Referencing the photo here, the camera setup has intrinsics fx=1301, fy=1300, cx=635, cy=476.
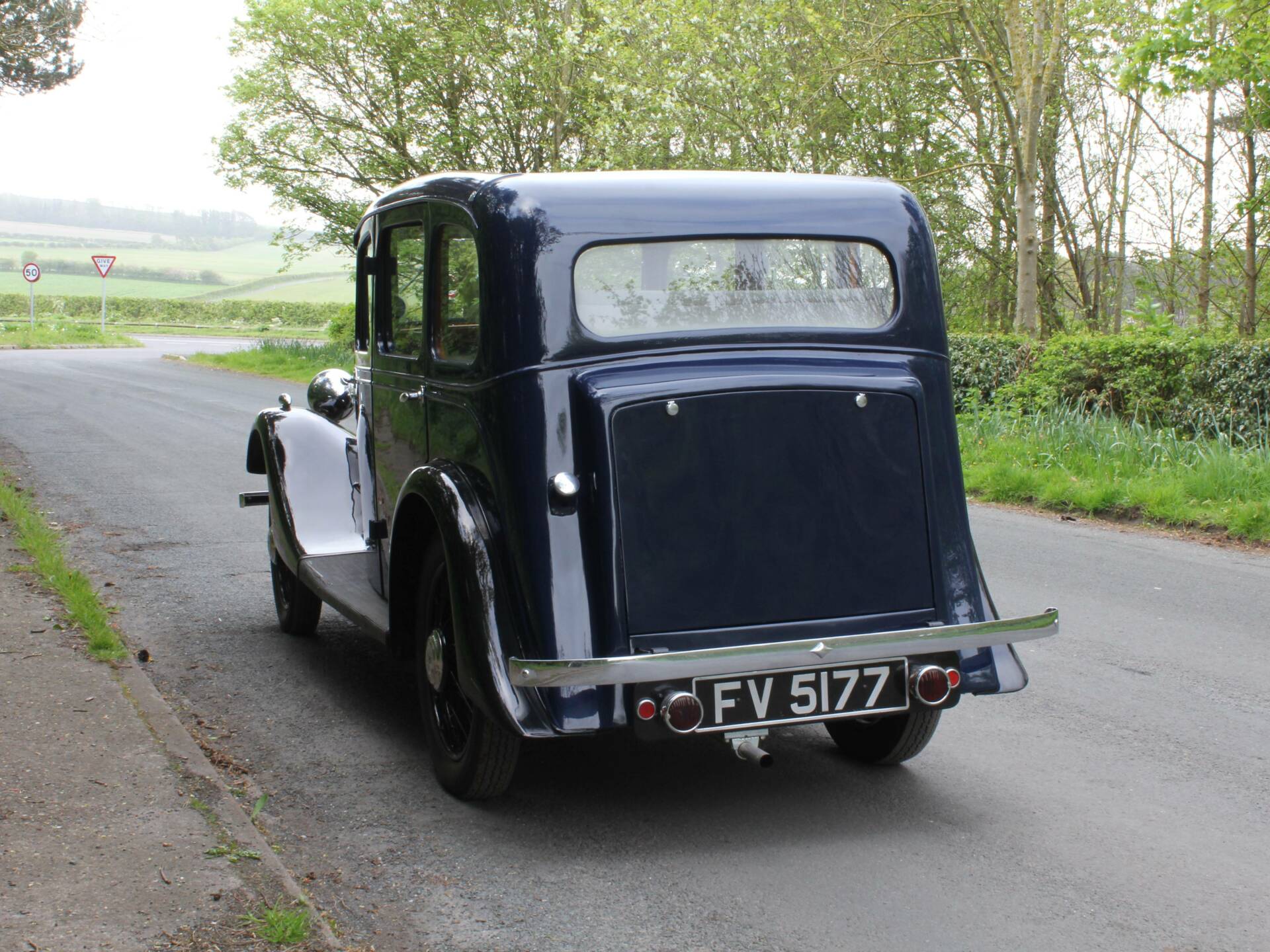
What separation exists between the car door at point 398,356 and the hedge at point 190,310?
65.5m

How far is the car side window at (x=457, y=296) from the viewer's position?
4.33 metres

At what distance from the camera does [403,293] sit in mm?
5160

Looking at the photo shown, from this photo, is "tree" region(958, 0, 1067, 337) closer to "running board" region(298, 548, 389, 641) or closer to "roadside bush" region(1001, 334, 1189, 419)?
"roadside bush" region(1001, 334, 1189, 419)

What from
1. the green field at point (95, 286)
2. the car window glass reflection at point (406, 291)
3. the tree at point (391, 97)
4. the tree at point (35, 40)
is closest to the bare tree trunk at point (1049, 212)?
the tree at point (391, 97)

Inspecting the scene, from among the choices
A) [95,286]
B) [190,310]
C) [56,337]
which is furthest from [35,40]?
[95,286]

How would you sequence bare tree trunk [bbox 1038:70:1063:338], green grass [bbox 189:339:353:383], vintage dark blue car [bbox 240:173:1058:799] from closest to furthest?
vintage dark blue car [bbox 240:173:1058:799]
bare tree trunk [bbox 1038:70:1063:338]
green grass [bbox 189:339:353:383]

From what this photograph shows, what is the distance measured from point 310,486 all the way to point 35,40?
7.81 m

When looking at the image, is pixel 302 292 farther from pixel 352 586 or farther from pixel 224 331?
pixel 352 586

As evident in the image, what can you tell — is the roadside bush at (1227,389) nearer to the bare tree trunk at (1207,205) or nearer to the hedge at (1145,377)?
the hedge at (1145,377)

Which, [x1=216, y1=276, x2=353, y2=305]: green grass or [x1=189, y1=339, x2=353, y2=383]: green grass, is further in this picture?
[x1=216, y1=276, x2=353, y2=305]: green grass

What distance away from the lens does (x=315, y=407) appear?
6637 millimetres

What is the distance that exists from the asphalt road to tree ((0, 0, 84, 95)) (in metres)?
6.58

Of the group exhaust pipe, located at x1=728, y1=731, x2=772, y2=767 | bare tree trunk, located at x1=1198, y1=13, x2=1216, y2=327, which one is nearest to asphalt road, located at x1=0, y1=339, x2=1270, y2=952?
exhaust pipe, located at x1=728, y1=731, x2=772, y2=767

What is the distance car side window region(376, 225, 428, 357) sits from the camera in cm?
493
